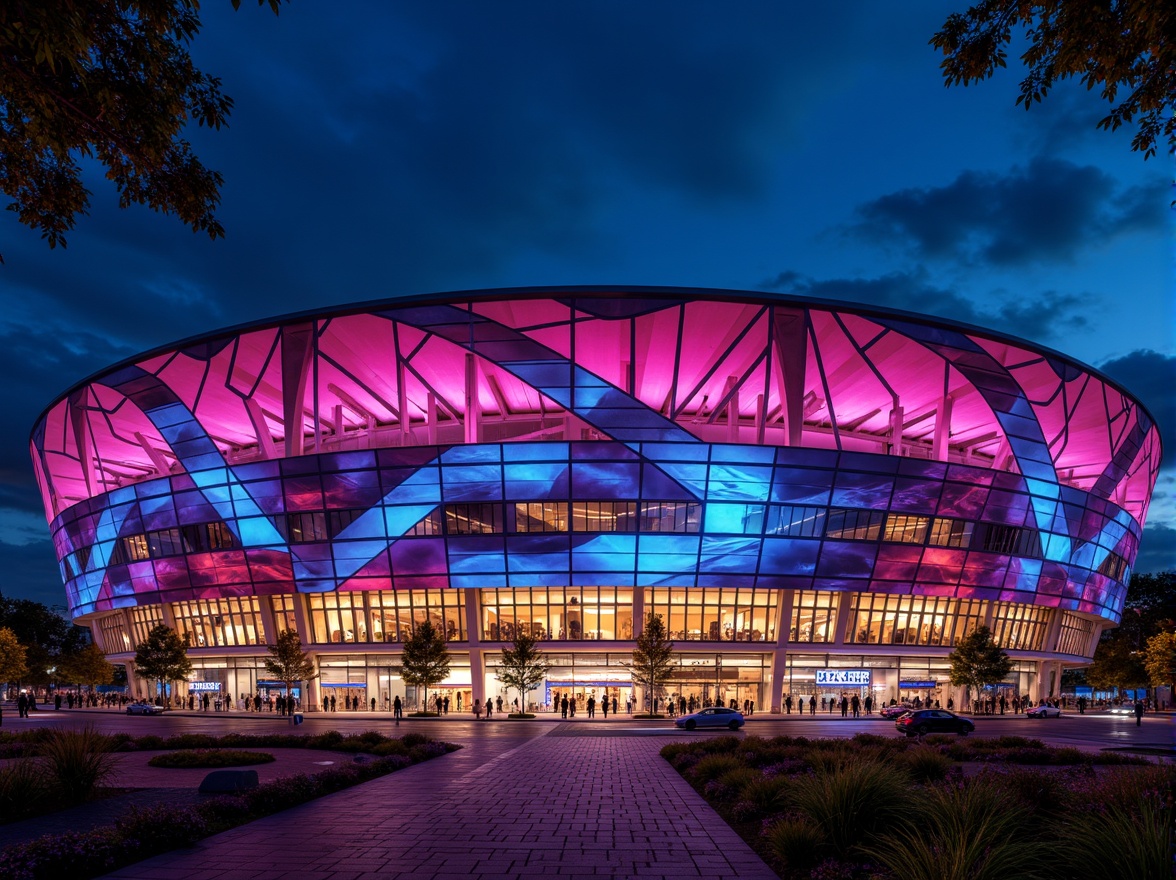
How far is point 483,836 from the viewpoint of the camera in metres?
11.3

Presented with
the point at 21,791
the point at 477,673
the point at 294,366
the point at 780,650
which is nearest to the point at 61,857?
the point at 21,791

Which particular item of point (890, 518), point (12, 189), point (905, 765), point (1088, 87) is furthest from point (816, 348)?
point (12, 189)

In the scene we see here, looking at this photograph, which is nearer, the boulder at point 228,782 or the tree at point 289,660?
the boulder at point 228,782

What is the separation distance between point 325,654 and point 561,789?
150ft

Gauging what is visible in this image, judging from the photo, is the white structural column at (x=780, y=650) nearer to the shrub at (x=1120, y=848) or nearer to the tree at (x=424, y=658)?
the tree at (x=424, y=658)

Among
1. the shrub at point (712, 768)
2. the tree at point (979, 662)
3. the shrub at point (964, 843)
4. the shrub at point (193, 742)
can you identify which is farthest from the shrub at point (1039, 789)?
the tree at point (979, 662)

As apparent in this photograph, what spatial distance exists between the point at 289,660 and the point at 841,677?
38.0m

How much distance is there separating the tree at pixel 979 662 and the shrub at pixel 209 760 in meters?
48.2

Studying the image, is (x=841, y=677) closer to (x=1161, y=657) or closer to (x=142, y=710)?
(x=1161, y=657)

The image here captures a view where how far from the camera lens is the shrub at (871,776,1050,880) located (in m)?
6.83

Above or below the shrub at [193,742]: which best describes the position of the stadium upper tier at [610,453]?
above

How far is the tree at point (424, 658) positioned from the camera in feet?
163

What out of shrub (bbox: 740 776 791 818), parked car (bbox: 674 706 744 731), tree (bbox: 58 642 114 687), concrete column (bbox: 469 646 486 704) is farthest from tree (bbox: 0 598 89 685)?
shrub (bbox: 740 776 791 818)

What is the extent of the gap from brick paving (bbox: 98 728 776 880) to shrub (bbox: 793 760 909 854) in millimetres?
941
